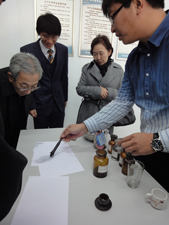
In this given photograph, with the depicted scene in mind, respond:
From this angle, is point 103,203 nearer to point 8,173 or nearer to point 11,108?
point 8,173

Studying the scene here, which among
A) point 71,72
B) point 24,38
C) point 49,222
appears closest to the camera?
point 49,222

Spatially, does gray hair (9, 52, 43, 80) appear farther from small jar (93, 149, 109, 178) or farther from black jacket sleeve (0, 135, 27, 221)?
black jacket sleeve (0, 135, 27, 221)

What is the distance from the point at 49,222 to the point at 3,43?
2.21 m

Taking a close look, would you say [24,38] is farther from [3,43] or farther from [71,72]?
[71,72]

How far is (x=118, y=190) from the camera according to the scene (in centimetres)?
74

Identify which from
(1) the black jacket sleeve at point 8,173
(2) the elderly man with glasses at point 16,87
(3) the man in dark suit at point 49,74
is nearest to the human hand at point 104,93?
(3) the man in dark suit at point 49,74

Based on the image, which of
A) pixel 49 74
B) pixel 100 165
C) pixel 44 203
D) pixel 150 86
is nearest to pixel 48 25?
pixel 49 74

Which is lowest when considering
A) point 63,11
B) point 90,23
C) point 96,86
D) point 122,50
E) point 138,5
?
point 96,86

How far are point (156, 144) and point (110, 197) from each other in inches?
12.4

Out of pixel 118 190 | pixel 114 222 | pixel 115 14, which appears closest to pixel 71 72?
pixel 115 14

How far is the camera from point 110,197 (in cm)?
69

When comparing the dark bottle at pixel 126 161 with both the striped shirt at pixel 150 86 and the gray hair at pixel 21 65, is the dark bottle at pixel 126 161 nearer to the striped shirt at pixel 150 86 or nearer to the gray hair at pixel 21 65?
the striped shirt at pixel 150 86

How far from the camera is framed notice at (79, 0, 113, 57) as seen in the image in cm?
212

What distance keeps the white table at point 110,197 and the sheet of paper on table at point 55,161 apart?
0.11ft
